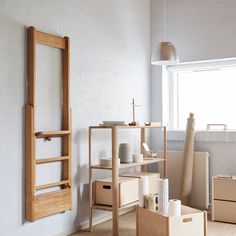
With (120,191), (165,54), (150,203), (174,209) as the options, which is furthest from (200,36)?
(174,209)

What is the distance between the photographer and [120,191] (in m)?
3.93

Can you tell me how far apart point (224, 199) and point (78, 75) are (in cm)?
210

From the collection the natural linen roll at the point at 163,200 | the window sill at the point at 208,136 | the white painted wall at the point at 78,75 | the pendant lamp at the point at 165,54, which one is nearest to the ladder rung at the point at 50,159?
the white painted wall at the point at 78,75

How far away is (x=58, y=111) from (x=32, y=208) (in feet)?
3.04

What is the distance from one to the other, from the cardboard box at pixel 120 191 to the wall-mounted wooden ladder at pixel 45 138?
433 mm

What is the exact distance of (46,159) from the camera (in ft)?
11.4

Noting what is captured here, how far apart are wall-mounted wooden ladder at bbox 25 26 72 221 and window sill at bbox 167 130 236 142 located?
6.04 feet

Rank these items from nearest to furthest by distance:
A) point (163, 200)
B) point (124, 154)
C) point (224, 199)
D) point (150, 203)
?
point (163, 200) < point (150, 203) < point (124, 154) < point (224, 199)

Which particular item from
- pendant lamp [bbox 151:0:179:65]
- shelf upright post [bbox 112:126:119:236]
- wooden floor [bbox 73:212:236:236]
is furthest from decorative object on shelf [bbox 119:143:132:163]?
pendant lamp [bbox 151:0:179:65]

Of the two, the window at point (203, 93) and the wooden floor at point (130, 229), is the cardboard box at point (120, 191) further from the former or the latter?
the window at point (203, 93)

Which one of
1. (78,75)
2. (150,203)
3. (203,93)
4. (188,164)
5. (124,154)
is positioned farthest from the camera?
(203,93)

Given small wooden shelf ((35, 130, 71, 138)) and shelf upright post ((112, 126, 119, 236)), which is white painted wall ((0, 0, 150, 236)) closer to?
small wooden shelf ((35, 130, 71, 138))

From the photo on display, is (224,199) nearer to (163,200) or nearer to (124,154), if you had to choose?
(124,154)

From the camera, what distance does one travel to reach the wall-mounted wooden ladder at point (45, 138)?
3320mm
